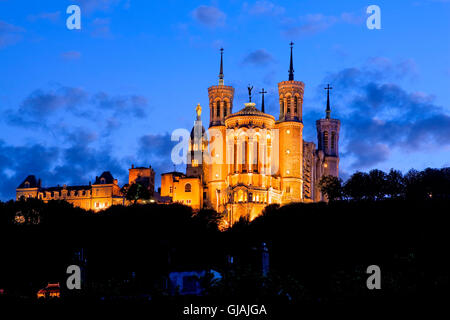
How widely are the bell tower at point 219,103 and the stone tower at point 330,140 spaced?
2093cm

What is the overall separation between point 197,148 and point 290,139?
21093 mm

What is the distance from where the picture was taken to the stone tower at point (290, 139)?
117m

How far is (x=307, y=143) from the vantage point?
12494 centimetres

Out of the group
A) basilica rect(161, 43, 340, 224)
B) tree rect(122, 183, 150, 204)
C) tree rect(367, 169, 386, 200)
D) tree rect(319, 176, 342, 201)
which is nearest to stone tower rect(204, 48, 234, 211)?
basilica rect(161, 43, 340, 224)

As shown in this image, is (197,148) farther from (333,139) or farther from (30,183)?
(30,183)

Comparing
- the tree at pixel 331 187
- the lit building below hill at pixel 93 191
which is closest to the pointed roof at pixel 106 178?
the lit building below hill at pixel 93 191

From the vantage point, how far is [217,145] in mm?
120500

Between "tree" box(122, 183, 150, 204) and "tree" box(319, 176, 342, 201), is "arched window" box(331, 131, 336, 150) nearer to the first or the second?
"tree" box(319, 176, 342, 201)

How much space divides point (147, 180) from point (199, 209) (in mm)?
21200

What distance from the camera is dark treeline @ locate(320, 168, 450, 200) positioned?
109312mm

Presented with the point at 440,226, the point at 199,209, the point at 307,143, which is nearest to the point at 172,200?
the point at 199,209

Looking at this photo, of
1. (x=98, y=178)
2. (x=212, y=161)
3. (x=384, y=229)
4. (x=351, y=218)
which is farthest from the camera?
(x=98, y=178)

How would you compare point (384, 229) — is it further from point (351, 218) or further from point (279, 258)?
point (279, 258)

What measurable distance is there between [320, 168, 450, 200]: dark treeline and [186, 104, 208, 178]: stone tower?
77.2 feet
